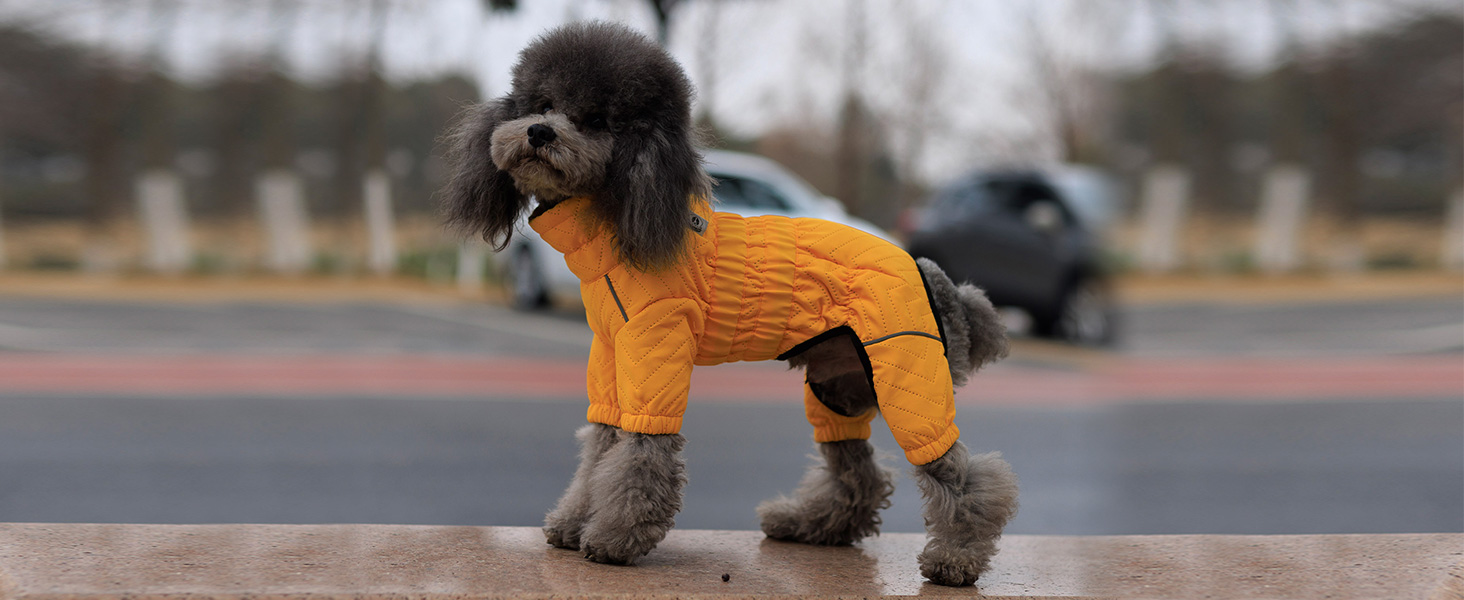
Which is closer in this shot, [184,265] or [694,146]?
[694,146]

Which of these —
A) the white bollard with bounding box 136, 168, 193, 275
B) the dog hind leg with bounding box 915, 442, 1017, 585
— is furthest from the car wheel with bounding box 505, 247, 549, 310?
the dog hind leg with bounding box 915, 442, 1017, 585

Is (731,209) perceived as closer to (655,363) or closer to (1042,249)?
(1042,249)

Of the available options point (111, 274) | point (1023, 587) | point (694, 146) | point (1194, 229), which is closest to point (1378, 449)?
point (1194, 229)

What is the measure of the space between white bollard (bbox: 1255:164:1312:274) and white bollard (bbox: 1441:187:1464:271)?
308 centimetres

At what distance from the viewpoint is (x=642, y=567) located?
7.76 feet

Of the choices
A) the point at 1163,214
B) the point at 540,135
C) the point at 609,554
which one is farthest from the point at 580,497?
the point at 1163,214

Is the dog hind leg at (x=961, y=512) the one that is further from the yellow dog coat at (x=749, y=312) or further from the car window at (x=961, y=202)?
the car window at (x=961, y=202)

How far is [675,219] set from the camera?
7.22 ft

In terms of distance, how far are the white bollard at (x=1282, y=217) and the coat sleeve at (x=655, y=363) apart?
234 inches

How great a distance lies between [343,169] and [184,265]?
2.04 m

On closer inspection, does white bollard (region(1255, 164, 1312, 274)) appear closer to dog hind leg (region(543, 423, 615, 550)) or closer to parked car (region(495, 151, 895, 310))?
parked car (region(495, 151, 895, 310))

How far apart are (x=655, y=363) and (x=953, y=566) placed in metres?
0.96

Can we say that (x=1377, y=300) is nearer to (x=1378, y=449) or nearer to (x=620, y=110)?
(x=1378, y=449)

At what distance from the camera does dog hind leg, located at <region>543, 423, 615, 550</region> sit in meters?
2.48
